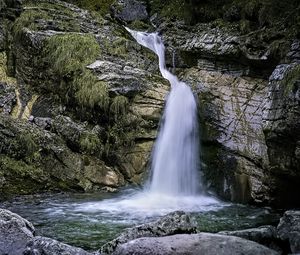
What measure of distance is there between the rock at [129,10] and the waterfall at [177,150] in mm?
5875

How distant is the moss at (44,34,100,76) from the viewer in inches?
487

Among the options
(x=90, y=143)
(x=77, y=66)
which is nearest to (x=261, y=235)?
(x=90, y=143)

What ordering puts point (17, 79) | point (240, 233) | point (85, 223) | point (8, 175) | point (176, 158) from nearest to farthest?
1. point (240, 233)
2. point (85, 223)
3. point (8, 175)
4. point (176, 158)
5. point (17, 79)

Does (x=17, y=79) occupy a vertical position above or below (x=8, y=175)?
above

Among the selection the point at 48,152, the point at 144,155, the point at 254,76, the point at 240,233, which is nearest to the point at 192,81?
the point at 254,76

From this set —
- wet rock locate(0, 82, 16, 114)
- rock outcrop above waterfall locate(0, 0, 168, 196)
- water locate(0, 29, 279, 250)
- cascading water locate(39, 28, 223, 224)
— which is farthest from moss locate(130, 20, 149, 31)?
wet rock locate(0, 82, 16, 114)

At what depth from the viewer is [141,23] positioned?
1634cm

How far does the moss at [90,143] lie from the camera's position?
37.0ft

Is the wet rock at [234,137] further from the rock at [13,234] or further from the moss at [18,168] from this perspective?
the rock at [13,234]

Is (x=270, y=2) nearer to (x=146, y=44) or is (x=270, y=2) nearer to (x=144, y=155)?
(x=146, y=44)

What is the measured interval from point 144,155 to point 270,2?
212 inches

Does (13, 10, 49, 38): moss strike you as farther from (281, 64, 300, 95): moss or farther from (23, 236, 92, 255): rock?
(23, 236, 92, 255): rock

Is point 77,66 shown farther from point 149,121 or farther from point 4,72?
point 4,72

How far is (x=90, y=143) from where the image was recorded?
11297mm
